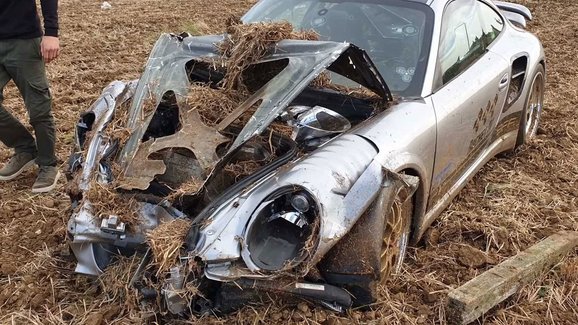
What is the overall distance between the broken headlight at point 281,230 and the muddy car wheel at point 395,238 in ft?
1.41

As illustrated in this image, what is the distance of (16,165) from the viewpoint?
4797mm

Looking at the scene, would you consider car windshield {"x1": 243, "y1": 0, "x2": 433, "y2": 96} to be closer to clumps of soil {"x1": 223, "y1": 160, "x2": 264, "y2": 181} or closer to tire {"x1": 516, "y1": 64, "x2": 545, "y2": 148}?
clumps of soil {"x1": 223, "y1": 160, "x2": 264, "y2": 181}

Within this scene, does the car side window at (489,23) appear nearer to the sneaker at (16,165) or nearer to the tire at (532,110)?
the tire at (532,110)

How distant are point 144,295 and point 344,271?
894mm

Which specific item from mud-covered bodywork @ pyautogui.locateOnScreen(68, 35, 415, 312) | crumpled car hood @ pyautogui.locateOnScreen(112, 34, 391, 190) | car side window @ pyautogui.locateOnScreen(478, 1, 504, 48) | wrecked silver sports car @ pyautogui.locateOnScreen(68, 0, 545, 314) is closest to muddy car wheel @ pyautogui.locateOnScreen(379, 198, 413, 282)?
wrecked silver sports car @ pyautogui.locateOnScreen(68, 0, 545, 314)

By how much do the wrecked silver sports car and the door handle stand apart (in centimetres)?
1

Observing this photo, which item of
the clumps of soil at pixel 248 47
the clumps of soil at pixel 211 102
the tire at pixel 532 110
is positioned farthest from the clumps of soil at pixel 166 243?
the tire at pixel 532 110

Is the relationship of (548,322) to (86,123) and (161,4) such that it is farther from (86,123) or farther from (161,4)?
(161,4)

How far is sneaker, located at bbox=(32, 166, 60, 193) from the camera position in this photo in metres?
4.55

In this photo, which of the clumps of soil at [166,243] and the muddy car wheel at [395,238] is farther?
the muddy car wheel at [395,238]

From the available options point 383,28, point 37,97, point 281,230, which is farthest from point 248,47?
point 37,97

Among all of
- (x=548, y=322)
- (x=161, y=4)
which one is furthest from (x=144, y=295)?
(x=161, y=4)

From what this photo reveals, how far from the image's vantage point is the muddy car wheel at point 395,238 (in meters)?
3.09

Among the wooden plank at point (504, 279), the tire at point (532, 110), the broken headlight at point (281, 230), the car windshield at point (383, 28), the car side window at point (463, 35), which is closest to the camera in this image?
the broken headlight at point (281, 230)
